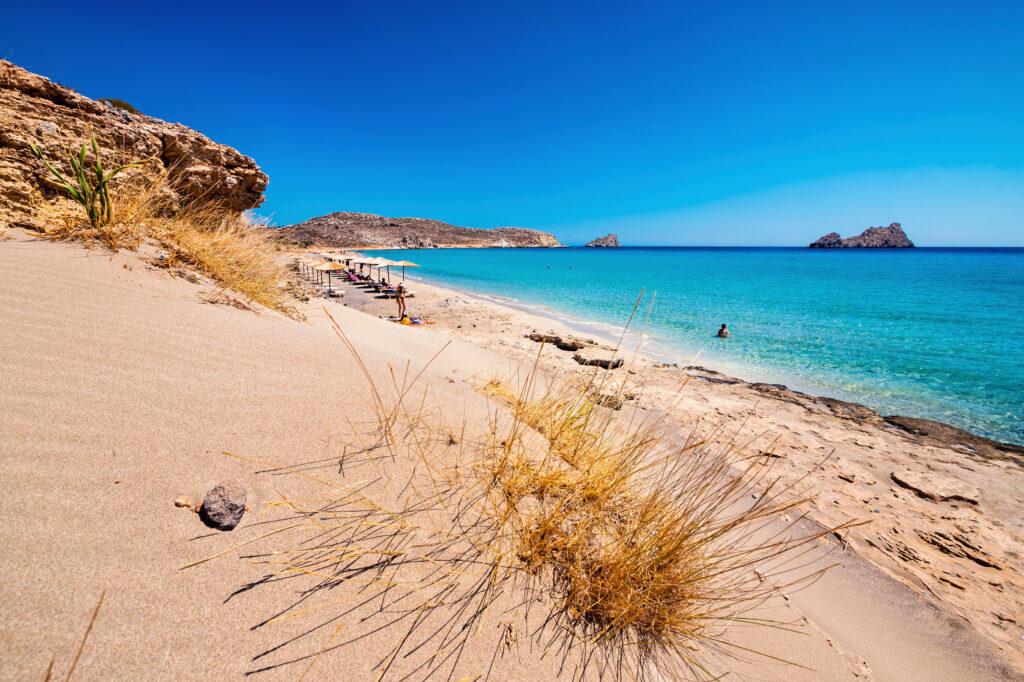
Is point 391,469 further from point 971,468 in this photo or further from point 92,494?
point 971,468

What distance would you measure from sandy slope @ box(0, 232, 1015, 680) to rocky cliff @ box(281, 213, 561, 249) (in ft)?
227

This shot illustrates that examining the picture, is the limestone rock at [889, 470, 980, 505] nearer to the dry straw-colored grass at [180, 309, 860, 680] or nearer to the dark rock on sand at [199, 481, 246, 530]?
the dry straw-colored grass at [180, 309, 860, 680]

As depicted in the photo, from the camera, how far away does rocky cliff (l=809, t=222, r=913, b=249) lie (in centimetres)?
11862

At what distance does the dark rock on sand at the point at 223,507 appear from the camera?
127 cm

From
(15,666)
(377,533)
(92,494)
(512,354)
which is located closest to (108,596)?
(15,666)

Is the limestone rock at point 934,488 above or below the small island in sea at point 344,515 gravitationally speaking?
below

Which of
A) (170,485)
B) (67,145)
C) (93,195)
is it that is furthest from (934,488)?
(67,145)

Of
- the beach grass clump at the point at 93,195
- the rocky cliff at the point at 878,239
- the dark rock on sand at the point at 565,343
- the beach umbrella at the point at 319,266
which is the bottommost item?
the dark rock on sand at the point at 565,343

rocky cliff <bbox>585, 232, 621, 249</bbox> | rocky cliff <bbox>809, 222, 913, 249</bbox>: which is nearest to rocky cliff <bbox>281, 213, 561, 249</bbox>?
rocky cliff <bbox>585, 232, 621, 249</bbox>

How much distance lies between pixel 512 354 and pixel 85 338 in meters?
6.54

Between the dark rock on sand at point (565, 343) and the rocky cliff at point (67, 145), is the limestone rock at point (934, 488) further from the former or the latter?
the rocky cliff at point (67, 145)

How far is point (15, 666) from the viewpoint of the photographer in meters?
0.80

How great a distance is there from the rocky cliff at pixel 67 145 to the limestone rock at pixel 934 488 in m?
8.45

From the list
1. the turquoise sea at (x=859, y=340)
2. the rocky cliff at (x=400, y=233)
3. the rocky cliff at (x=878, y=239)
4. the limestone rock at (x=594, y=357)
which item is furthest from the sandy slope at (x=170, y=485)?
the rocky cliff at (x=878, y=239)
